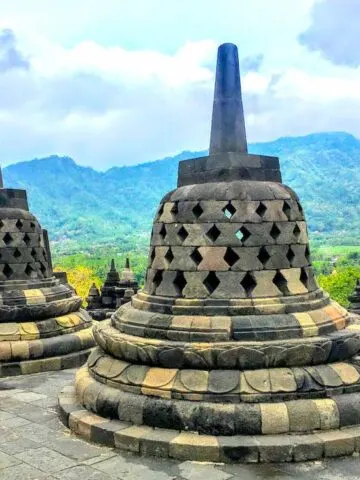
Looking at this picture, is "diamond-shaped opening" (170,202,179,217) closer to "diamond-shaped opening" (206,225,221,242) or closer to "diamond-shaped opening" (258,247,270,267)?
"diamond-shaped opening" (206,225,221,242)

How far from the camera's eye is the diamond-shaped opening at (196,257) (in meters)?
6.21

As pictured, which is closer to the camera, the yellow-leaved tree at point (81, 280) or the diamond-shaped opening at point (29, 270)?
the diamond-shaped opening at point (29, 270)

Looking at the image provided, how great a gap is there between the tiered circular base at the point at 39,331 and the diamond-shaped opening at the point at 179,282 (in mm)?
3612

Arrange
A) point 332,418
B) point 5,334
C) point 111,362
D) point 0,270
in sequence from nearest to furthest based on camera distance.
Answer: point 332,418 → point 111,362 → point 5,334 → point 0,270

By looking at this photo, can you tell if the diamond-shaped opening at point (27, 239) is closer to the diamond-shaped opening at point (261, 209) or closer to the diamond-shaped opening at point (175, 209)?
the diamond-shaped opening at point (175, 209)

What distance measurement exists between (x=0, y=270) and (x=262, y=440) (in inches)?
235

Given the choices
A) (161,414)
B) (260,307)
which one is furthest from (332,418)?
(161,414)

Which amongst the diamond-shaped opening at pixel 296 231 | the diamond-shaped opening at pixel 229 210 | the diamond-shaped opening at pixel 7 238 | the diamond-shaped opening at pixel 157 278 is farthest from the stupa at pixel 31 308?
the diamond-shaped opening at pixel 296 231

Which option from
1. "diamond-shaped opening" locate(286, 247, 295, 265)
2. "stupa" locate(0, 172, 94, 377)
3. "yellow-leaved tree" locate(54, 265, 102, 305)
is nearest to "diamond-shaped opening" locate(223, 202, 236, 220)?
"diamond-shaped opening" locate(286, 247, 295, 265)

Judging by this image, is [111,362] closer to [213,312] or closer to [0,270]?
[213,312]

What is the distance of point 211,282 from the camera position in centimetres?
618

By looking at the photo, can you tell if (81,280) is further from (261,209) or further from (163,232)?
(261,209)

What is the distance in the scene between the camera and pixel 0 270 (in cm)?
946

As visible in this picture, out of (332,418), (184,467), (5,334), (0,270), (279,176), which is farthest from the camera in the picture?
(0,270)
